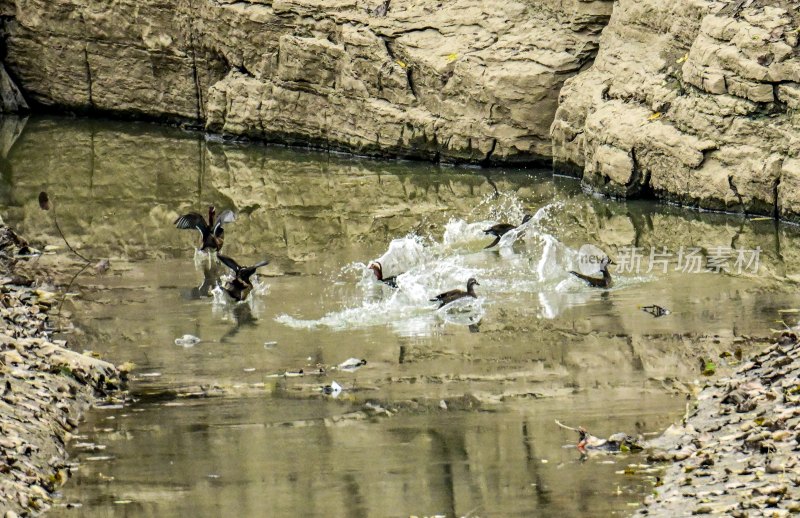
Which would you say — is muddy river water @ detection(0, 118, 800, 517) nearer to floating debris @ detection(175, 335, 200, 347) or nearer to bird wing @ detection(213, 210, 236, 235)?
floating debris @ detection(175, 335, 200, 347)

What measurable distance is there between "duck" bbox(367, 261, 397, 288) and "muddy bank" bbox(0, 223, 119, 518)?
3.23 meters

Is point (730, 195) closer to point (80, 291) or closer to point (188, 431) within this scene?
point (80, 291)

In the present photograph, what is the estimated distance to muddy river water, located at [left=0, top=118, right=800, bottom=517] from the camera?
9.38 m

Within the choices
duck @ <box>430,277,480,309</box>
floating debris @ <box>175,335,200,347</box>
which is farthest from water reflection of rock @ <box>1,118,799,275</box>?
floating debris @ <box>175,335,200,347</box>

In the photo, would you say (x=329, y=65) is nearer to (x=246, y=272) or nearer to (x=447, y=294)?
(x=246, y=272)

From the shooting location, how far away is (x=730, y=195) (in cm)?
1808

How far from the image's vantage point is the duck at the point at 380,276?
14617mm

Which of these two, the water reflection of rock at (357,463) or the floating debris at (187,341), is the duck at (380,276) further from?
the water reflection of rock at (357,463)

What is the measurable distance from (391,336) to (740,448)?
4.51m

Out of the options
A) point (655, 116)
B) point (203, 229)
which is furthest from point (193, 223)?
point (655, 116)

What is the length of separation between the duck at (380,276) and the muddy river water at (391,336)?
13cm

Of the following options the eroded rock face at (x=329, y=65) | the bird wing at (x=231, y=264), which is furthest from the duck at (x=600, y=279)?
the eroded rock face at (x=329, y=65)

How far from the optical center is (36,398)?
34.7 feet

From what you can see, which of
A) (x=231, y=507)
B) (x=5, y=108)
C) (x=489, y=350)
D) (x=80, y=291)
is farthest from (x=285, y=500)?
(x=5, y=108)
